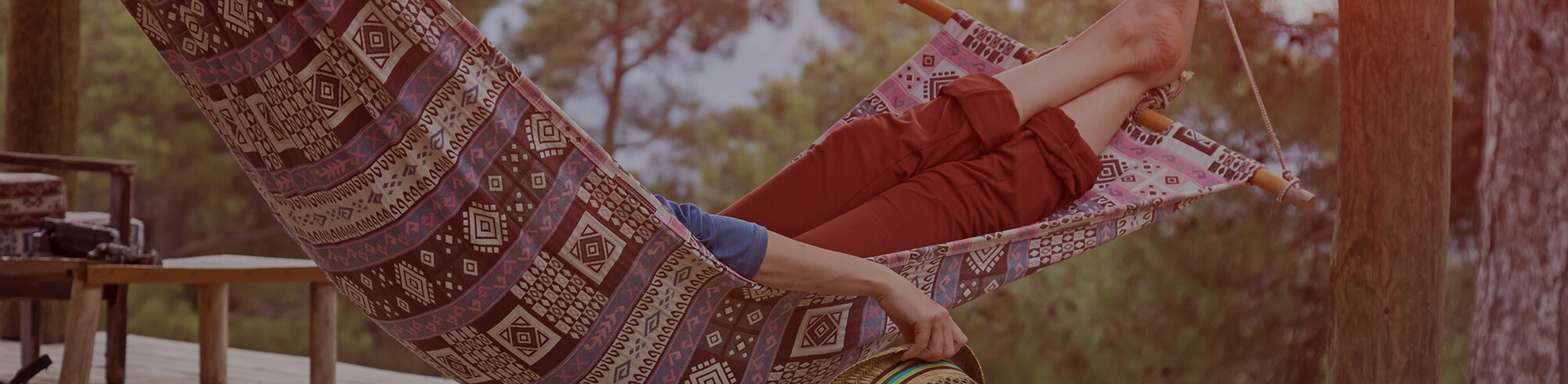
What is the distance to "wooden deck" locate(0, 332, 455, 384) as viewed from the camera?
2.53 meters

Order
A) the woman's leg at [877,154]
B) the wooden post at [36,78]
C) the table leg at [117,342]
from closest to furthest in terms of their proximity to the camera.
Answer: the woman's leg at [877,154]
the table leg at [117,342]
the wooden post at [36,78]

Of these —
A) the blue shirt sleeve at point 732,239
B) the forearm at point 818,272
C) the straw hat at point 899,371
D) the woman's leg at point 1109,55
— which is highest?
the woman's leg at point 1109,55

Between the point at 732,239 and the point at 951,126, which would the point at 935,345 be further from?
the point at 951,126

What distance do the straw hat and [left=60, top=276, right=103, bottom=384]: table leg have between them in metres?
1.49

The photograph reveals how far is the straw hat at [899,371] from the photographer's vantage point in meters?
1.13

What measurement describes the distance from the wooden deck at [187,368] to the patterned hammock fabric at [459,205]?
1467mm

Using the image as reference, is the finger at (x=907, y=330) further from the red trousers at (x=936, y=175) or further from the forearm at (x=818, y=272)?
the red trousers at (x=936, y=175)

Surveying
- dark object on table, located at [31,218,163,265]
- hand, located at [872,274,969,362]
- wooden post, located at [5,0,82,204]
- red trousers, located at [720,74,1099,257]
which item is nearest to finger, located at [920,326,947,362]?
hand, located at [872,274,969,362]

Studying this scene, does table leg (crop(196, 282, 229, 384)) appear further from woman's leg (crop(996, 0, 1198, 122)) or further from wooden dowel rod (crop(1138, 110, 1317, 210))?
wooden dowel rod (crop(1138, 110, 1317, 210))

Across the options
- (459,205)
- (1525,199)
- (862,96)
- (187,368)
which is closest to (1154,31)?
(459,205)

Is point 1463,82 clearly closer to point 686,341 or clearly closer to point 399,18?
point 686,341

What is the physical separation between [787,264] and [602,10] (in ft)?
17.7

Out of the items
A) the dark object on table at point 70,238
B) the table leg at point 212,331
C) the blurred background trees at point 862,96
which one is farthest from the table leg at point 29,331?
the blurred background trees at point 862,96

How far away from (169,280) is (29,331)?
1.18 metres
